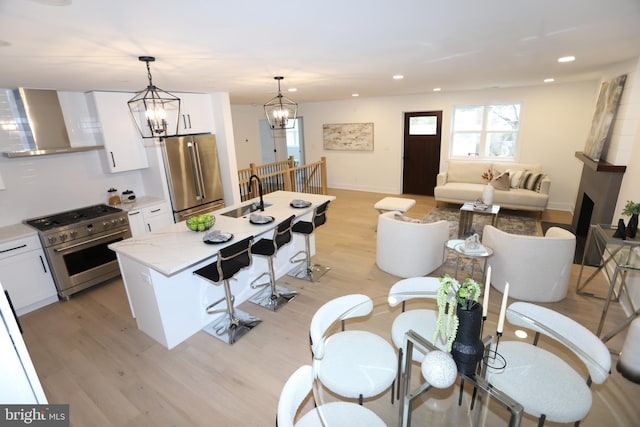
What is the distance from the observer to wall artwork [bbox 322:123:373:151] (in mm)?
8344

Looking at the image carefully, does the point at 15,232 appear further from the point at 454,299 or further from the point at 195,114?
the point at 454,299

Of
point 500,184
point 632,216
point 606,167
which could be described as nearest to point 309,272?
point 632,216

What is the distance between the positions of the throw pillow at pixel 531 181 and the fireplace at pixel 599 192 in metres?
1.02

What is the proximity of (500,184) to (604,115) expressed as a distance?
6.98 ft

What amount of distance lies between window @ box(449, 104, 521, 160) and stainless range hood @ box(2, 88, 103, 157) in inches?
285

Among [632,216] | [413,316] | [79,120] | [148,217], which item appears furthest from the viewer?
[148,217]

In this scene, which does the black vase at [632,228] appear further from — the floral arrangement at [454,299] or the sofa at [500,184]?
the sofa at [500,184]

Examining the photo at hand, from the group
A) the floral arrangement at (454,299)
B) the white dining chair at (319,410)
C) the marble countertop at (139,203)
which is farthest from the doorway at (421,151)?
the white dining chair at (319,410)

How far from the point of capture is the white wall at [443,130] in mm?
6059

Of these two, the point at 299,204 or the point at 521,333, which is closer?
the point at 521,333

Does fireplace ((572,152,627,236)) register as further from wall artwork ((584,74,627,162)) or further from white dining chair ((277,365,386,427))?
white dining chair ((277,365,386,427))

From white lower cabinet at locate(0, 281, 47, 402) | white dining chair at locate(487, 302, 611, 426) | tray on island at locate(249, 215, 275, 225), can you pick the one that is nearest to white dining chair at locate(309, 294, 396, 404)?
white dining chair at locate(487, 302, 611, 426)

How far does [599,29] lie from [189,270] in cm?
380

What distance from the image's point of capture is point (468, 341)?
5.52ft
